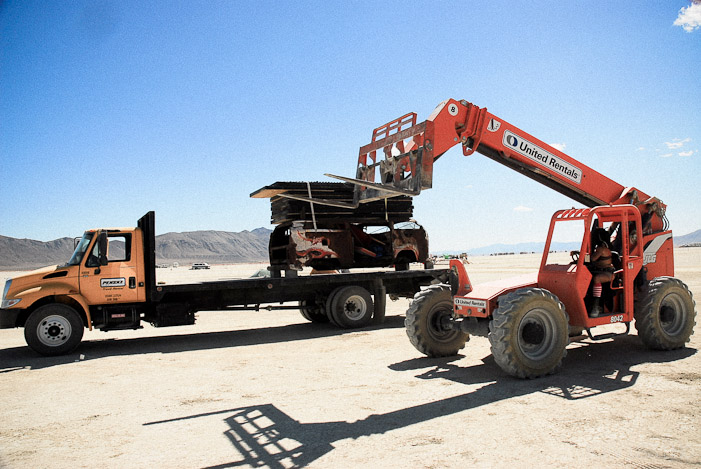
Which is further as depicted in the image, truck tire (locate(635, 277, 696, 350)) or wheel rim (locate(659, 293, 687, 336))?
wheel rim (locate(659, 293, 687, 336))

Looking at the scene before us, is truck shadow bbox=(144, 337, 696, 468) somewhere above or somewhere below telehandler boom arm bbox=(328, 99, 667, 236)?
below

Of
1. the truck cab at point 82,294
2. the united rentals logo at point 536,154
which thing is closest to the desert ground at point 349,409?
the truck cab at point 82,294

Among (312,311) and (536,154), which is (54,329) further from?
(536,154)

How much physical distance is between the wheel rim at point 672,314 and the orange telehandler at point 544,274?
16 mm

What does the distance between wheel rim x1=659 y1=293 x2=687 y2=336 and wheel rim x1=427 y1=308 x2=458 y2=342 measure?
11.1 ft

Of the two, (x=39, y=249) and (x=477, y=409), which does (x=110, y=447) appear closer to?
(x=477, y=409)

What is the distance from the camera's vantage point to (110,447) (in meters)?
5.39

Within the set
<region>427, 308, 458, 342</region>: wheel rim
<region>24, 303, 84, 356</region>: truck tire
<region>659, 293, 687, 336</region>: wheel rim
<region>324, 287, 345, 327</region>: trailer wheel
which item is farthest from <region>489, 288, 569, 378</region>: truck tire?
<region>24, 303, 84, 356</region>: truck tire

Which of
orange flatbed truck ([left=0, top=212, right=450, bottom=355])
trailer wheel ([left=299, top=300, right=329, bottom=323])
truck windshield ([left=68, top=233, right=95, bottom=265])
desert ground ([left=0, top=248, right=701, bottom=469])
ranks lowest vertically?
desert ground ([left=0, top=248, right=701, bottom=469])

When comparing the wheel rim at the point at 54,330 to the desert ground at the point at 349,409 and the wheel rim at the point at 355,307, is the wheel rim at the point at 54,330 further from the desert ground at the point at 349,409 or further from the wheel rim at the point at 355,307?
the wheel rim at the point at 355,307

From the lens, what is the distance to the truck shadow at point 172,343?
33.4 feet

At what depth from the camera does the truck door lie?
1079cm

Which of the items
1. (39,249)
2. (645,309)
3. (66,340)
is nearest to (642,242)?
(645,309)

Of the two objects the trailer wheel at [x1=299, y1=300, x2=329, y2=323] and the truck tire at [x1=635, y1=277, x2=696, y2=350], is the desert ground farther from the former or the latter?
the trailer wheel at [x1=299, y1=300, x2=329, y2=323]
